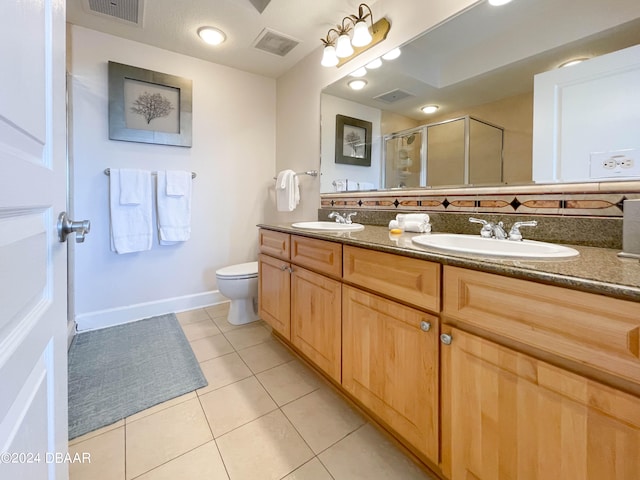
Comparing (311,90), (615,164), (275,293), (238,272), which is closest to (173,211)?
(238,272)

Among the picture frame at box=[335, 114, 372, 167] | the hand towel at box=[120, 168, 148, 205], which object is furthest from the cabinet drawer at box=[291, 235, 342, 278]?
the hand towel at box=[120, 168, 148, 205]

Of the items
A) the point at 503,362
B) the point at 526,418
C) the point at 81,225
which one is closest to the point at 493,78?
the point at 503,362

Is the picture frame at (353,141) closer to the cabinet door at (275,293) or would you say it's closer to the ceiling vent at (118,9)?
the cabinet door at (275,293)

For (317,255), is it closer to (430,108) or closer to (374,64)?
(430,108)

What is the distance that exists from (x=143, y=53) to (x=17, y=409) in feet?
9.04

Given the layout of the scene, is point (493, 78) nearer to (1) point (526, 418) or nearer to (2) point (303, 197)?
(1) point (526, 418)

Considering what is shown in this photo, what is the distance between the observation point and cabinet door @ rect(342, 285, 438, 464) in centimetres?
90

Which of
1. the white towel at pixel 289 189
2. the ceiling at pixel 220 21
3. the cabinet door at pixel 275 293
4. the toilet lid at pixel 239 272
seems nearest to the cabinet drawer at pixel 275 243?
the cabinet door at pixel 275 293

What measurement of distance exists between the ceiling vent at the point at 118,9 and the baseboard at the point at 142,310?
211cm

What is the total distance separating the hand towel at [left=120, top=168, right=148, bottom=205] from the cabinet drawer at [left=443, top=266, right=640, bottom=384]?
2.33 m

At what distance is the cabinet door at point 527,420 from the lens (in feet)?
1.87

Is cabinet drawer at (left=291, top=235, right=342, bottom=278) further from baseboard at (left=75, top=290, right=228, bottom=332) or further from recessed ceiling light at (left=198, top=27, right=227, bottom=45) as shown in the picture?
recessed ceiling light at (left=198, top=27, right=227, bottom=45)

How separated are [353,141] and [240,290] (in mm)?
1442

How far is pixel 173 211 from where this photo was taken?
2.36 m
